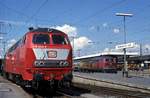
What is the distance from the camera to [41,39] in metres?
21.1

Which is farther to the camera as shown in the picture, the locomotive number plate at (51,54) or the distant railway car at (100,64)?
the distant railway car at (100,64)

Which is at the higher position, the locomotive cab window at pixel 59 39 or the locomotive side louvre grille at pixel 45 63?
the locomotive cab window at pixel 59 39

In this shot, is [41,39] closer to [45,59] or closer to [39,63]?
[45,59]

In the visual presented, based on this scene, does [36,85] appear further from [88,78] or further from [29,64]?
[88,78]

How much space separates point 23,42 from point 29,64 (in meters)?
2.50

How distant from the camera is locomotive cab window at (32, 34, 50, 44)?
2083 centimetres

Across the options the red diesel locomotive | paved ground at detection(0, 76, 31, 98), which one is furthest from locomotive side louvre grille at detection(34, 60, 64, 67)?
paved ground at detection(0, 76, 31, 98)

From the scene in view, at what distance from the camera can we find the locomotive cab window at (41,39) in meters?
20.8

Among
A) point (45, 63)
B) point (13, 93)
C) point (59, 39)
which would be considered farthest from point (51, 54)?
point (13, 93)

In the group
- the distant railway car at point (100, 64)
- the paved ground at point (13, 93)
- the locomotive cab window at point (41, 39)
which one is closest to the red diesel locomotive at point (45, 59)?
the locomotive cab window at point (41, 39)

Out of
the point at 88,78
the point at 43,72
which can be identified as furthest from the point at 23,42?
the point at 88,78

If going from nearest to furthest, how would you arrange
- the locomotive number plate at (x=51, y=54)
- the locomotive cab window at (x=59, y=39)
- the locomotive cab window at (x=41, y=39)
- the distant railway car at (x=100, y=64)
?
the locomotive number plate at (x=51, y=54), the locomotive cab window at (x=41, y=39), the locomotive cab window at (x=59, y=39), the distant railway car at (x=100, y=64)

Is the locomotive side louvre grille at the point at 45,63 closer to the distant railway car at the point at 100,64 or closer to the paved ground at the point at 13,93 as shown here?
the paved ground at the point at 13,93

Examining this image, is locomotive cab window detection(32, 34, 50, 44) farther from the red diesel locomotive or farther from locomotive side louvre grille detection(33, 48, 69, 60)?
locomotive side louvre grille detection(33, 48, 69, 60)
